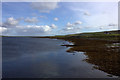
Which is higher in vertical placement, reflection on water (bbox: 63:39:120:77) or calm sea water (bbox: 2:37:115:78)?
reflection on water (bbox: 63:39:120:77)

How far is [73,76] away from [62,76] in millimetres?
2083

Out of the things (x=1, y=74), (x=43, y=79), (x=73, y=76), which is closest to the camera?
(x=43, y=79)

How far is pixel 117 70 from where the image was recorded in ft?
59.6

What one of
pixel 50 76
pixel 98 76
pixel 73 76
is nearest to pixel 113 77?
pixel 98 76

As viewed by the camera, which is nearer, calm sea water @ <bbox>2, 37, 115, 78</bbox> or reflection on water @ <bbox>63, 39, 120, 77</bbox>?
calm sea water @ <bbox>2, 37, 115, 78</bbox>

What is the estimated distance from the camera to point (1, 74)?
17734 mm

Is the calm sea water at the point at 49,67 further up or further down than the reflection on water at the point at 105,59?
further down

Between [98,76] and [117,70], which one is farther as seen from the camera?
[117,70]

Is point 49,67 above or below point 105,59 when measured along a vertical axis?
below

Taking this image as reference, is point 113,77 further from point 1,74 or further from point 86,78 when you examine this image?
point 1,74

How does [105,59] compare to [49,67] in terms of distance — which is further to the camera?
[105,59]

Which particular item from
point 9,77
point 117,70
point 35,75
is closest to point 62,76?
point 35,75

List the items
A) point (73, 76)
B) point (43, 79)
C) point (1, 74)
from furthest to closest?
point (1, 74) < point (73, 76) < point (43, 79)

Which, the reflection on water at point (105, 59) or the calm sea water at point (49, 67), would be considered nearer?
the calm sea water at point (49, 67)
